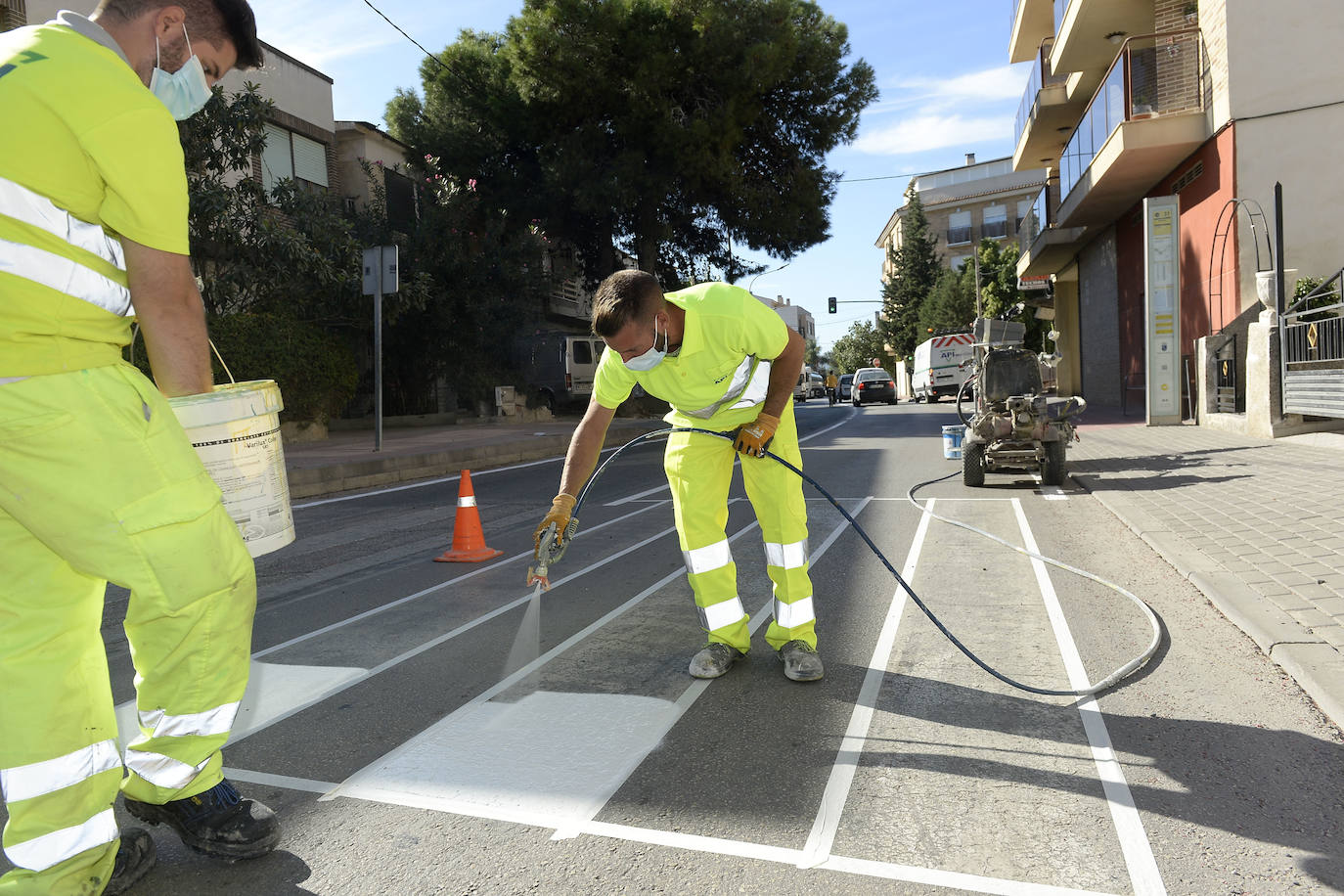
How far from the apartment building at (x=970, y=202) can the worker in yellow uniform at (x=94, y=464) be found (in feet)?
241

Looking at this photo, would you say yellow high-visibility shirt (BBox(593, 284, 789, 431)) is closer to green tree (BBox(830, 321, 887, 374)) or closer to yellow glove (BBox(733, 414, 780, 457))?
yellow glove (BBox(733, 414, 780, 457))

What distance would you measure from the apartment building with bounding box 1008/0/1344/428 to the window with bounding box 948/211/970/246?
52.5 meters

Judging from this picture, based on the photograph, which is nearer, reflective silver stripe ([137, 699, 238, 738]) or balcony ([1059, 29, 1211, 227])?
reflective silver stripe ([137, 699, 238, 738])

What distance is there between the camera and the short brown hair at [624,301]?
3559mm

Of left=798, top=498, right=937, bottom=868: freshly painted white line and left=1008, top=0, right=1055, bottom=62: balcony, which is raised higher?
left=1008, top=0, right=1055, bottom=62: balcony

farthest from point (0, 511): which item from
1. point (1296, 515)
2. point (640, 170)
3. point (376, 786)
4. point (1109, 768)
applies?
point (640, 170)

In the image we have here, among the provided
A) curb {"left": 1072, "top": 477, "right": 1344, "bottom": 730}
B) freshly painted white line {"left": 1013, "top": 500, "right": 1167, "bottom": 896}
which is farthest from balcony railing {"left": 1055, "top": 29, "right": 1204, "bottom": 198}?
freshly painted white line {"left": 1013, "top": 500, "right": 1167, "bottom": 896}

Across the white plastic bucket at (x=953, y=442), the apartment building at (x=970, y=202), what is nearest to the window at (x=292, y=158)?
the white plastic bucket at (x=953, y=442)

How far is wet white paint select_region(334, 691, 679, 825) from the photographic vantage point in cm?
295

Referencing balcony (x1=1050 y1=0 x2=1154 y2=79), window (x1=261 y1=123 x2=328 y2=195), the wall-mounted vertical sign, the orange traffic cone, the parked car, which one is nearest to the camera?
the orange traffic cone

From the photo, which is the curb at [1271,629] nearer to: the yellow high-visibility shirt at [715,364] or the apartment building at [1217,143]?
the yellow high-visibility shirt at [715,364]

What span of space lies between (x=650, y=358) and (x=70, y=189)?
2.08 meters

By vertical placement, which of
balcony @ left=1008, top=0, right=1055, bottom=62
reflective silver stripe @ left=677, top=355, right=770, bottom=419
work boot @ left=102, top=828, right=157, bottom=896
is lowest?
work boot @ left=102, top=828, right=157, bottom=896

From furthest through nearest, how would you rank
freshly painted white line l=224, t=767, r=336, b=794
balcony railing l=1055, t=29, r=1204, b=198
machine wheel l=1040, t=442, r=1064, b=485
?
balcony railing l=1055, t=29, r=1204, b=198, machine wheel l=1040, t=442, r=1064, b=485, freshly painted white line l=224, t=767, r=336, b=794
